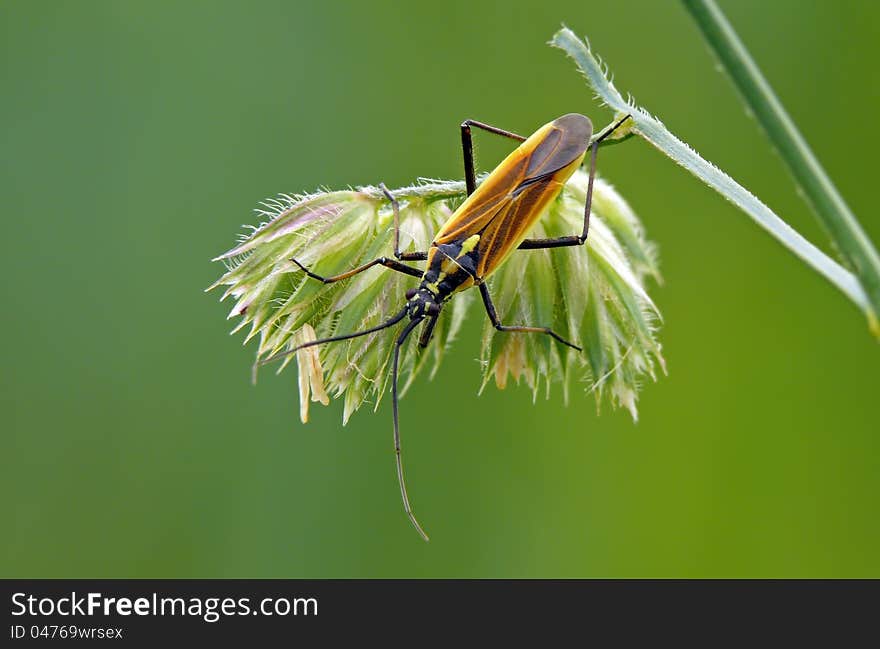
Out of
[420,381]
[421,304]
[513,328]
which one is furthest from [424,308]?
[420,381]

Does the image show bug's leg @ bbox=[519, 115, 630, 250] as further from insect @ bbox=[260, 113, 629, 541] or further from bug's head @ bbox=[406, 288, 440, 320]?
bug's head @ bbox=[406, 288, 440, 320]

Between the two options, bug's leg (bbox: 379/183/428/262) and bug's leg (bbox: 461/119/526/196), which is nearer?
bug's leg (bbox: 379/183/428/262)

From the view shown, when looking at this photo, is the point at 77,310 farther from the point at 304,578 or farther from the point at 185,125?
the point at 304,578

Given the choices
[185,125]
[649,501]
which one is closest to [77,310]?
[185,125]

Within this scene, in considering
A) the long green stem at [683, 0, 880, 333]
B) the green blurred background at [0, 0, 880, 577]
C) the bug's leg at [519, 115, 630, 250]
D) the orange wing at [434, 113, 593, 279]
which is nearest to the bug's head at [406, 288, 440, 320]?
the orange wing at [434, 113, 593, 279]

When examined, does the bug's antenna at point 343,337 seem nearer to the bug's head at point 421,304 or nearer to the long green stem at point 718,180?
the bug's head at point 421,304

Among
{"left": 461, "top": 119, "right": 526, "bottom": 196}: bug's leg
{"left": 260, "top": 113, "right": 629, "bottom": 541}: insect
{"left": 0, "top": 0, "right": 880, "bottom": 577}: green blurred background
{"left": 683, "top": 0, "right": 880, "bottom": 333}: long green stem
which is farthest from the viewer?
{"left": 0, "top": 0, "right": 880, "bottom": 577}: green blurred background

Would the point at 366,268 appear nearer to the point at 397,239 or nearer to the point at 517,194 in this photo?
the point at 397,239
